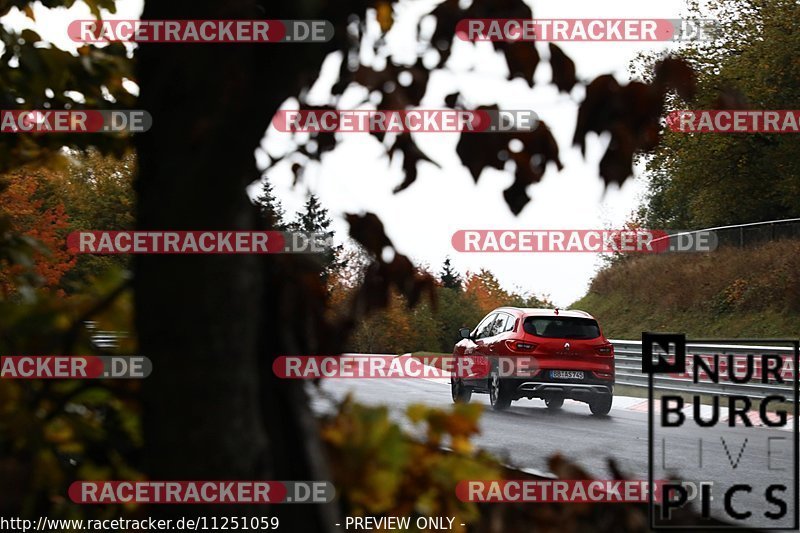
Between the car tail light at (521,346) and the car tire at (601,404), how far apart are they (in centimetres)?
151

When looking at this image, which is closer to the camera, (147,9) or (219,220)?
(219,220)

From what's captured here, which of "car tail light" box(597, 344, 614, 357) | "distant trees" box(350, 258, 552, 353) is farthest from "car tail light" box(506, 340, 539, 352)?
"distant trees" box(350, 258, 552, 353)

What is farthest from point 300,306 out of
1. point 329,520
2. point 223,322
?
point 329,520

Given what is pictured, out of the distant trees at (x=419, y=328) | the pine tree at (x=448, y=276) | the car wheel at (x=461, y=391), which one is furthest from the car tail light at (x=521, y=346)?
the pine tree at (x=448, y=276)

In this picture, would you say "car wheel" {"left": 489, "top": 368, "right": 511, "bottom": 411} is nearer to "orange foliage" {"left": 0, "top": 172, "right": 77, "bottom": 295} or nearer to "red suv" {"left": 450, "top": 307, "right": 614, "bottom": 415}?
"red suv" {"left": 450, "top": 307, "right": 614, "bottom": 415}

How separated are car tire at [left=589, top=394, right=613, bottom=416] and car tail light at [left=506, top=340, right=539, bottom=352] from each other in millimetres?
1510

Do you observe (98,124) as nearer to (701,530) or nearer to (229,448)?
(229,448)

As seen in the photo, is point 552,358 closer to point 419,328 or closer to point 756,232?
point 756,232

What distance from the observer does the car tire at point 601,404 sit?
56.4ft

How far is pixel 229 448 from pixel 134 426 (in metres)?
0.57

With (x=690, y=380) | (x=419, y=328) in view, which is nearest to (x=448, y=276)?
(x=419, y=328)

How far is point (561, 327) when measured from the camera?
1703 centimetres

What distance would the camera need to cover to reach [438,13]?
7.93ft

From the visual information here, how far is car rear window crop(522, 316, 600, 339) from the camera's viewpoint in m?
16.9
